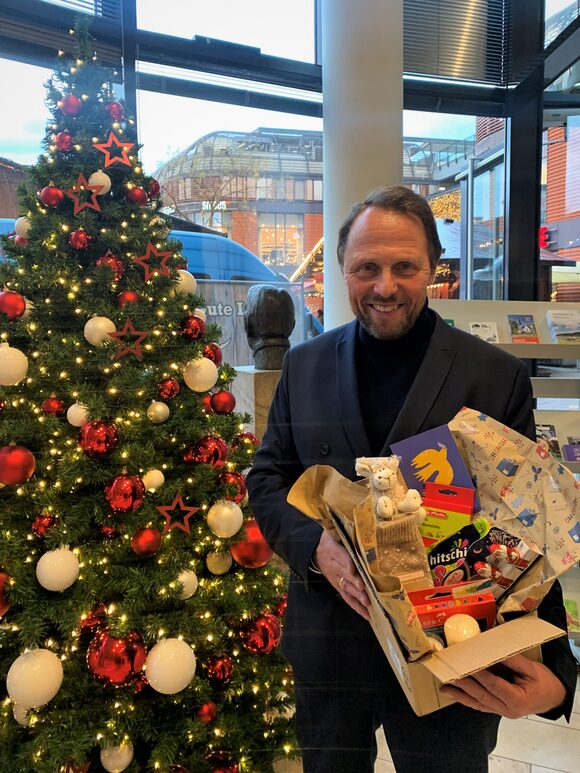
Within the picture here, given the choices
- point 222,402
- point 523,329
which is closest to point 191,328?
point 222,402

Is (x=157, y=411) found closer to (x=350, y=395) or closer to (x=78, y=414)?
(x=78, y=414)

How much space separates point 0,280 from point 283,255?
189cm

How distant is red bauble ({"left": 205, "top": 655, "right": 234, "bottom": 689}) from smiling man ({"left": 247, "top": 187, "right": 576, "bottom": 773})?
0.47m

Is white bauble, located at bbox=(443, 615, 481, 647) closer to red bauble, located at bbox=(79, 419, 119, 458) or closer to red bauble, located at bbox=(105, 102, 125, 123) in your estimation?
red bauble, located at bbox=(79, 419, 119, 458)

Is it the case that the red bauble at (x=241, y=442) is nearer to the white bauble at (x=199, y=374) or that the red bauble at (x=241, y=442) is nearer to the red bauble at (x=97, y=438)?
the white bauble at (x=199, y=374)

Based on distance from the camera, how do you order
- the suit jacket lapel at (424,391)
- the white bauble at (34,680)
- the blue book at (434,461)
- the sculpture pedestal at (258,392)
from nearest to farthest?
1. the blue book at (434,461)
2. the suit jacket lapel at (424,391)
3. the white bauble at (34,680)
4. the sculpture pedestal at (258,392)

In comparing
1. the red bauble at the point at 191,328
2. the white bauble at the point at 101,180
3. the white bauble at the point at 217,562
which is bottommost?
the white bauble at the point at 217,562

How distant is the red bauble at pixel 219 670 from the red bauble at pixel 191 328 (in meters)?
0.97

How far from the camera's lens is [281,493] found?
1000 mm

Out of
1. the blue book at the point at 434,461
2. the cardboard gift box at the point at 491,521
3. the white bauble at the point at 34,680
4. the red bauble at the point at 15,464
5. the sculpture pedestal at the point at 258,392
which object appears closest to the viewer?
the cardboard gift box at the point at 491,521

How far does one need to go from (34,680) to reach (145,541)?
0.40 m

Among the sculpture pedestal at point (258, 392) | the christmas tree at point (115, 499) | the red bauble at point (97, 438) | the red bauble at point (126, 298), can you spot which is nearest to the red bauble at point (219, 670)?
the christmas tree at point (115, 499)

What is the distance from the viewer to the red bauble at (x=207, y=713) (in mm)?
1408

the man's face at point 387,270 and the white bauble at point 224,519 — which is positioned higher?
the man's face at point 387,270
